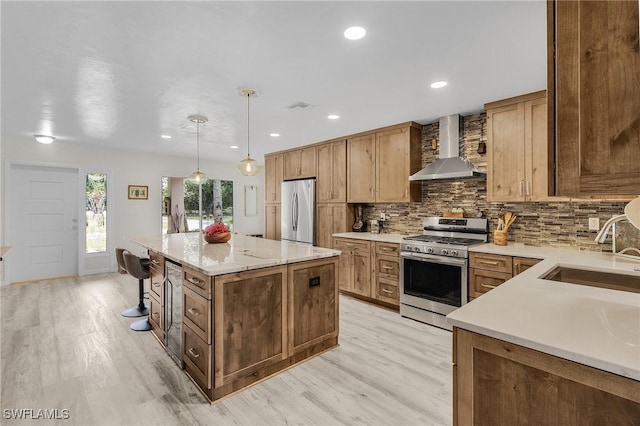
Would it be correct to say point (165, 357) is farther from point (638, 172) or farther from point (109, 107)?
point (638, 172)

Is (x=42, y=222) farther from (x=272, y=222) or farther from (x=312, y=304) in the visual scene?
(x=312, y=304)

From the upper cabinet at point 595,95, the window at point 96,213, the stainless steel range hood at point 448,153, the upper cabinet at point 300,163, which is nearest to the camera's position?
the upper cabinet at point 595,95

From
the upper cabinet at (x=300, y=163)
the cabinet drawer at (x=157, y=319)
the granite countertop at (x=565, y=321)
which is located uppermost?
the upper cabinet at (x=300, y=163)

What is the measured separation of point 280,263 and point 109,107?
2851 millimetres

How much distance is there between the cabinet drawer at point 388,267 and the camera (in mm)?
3889

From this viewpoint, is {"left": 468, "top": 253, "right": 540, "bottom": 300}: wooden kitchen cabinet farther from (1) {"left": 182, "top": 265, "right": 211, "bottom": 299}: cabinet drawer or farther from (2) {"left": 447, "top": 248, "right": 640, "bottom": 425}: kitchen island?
(1) {"left": 182, "top": 265, "right": 211, "bottom": 299}: cabinet drawer

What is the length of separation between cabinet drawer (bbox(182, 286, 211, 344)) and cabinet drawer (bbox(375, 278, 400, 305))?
8.05ft

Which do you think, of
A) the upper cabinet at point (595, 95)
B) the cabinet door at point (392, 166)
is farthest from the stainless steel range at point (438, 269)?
the upper cabinet at point (595, 95)

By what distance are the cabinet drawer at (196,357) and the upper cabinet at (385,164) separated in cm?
297

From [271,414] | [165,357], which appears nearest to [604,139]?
[271,414]

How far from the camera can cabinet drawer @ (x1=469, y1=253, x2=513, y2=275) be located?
9.66 ft

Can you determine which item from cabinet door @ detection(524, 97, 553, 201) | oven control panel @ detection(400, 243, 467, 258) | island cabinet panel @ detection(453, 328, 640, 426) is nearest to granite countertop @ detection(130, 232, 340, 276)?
oven control panel @ detection(400, 243, 467, 258)

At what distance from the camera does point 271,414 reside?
2.02m

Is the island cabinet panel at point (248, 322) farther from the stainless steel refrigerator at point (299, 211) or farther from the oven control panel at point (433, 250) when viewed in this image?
the stainless steel refrigerator at point (299, 211)
